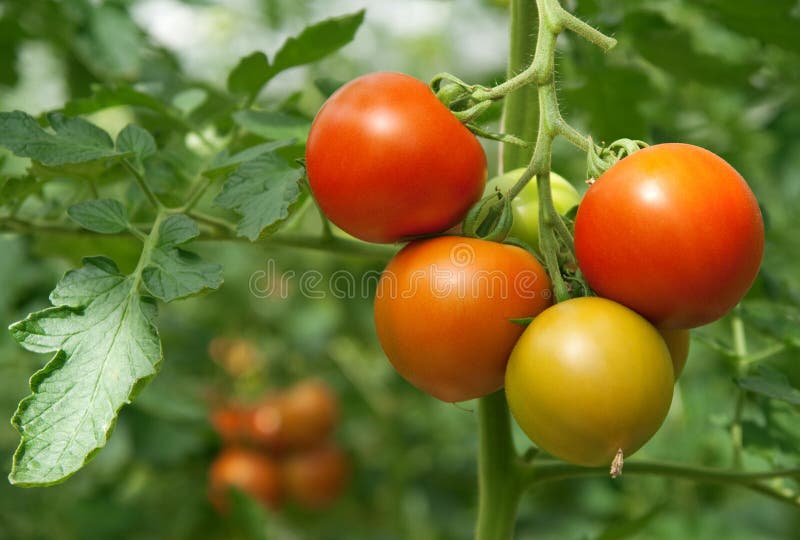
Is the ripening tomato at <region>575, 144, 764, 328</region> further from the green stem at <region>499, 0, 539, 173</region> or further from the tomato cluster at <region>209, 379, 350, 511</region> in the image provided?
the tomato cluster at <region>209, 379, 350, 511</region>

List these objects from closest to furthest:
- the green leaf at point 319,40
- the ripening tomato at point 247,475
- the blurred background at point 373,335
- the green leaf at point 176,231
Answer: the green leaf at point 176,231, the green leaf at point 319,40, the blurred background at point 373,335, the ripening tomato at point 247,475

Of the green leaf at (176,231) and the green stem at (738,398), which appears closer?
the green leaf at (176,231)

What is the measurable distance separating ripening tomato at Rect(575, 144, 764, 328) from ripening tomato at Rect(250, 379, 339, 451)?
5.31 ft

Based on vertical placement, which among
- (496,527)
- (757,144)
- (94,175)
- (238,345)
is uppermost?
(94,175)

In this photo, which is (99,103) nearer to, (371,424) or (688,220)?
(688,220)

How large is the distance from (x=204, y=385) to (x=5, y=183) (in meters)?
1.39

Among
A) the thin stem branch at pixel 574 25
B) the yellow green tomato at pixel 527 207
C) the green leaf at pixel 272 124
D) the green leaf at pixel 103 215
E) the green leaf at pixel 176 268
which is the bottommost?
the yellow green tomato at pixel 527 207

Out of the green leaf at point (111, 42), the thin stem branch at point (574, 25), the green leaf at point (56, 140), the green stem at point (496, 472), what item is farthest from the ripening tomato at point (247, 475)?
the thin stem branch at point (574, 25)

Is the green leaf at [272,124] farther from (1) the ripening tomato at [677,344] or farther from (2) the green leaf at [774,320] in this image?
(2) the green leaf at [774,320]

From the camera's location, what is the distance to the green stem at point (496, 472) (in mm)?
953

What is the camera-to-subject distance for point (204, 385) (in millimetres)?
2252

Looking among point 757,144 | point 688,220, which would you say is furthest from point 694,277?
point 757,144

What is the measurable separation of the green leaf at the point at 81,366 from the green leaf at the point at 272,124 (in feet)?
0.87

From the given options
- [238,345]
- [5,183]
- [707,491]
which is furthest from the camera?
[238,345]
